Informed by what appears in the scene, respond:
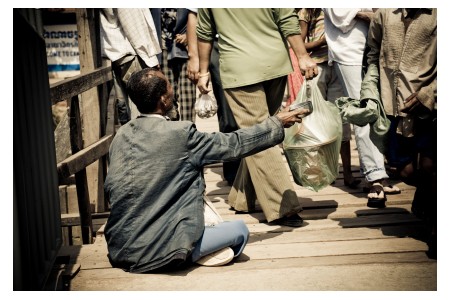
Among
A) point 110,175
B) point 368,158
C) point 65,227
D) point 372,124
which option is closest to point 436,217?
point 372,124

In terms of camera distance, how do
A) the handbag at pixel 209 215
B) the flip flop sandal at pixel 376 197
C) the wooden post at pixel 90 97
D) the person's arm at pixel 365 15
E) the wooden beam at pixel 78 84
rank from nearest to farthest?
the handbag at pixel 209 215
the wooden beam at pixel 78 84
the flip flop sandal at pixel 376 197
the person's arm at pixel 365 15
the wooden post at pixel 90 97

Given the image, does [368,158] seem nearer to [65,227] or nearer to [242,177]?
[242,177]

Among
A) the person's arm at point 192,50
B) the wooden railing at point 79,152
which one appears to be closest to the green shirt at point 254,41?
the person's arm at point 192,50

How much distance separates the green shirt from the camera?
498 centimetres

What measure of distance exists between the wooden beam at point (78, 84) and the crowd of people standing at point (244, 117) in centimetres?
17

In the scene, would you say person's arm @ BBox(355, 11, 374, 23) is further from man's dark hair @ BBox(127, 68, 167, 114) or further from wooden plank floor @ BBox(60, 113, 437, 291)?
man's dark hair @ BBox(127, 68, 167, 114)

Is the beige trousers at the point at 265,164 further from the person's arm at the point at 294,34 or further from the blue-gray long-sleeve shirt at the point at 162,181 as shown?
the blue-gray long-sleeve shirt at the point at 162,181

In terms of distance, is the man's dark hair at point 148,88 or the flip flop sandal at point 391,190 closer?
the man's dark hair at point 148,88

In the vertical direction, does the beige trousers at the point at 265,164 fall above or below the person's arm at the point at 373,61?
below

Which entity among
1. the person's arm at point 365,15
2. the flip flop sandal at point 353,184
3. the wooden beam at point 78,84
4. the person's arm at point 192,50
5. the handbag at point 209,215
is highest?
the person's arm at point 365,15

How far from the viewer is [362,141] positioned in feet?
18.9

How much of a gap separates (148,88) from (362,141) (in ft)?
7.84

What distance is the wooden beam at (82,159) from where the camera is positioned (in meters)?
4.79

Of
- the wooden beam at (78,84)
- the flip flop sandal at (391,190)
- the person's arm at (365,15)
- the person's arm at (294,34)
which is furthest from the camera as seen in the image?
the flip flop sandal at (391,190)
